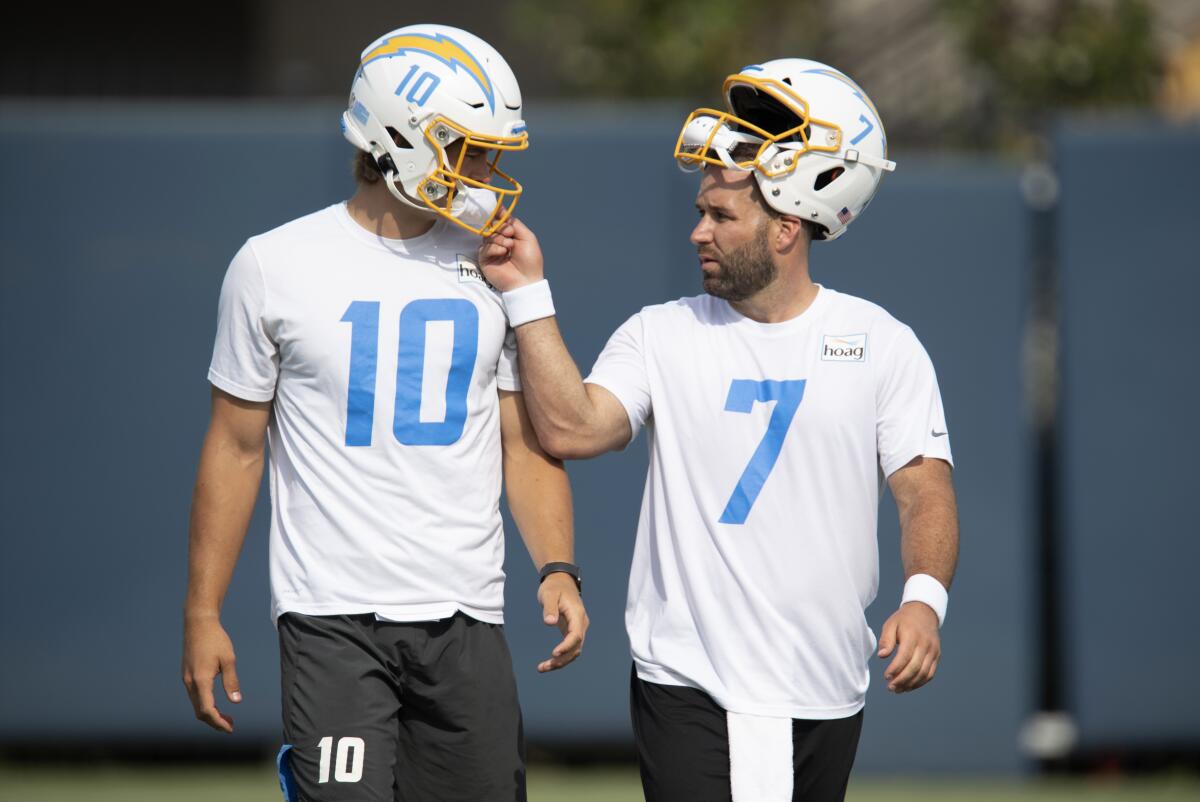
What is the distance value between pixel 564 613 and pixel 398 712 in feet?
1.51

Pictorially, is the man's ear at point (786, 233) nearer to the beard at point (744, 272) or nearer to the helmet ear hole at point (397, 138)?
the beard at point (744, 272)

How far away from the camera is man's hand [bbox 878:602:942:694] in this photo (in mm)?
3326

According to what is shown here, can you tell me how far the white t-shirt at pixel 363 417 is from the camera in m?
3.49

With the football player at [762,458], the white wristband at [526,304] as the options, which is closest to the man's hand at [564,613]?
the football player at [762,458]

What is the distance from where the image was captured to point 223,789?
21.2ft

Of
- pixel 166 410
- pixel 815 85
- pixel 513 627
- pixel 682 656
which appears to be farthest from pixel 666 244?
pixel 682 656

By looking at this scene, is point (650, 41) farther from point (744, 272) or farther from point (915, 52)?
point (744, 272)

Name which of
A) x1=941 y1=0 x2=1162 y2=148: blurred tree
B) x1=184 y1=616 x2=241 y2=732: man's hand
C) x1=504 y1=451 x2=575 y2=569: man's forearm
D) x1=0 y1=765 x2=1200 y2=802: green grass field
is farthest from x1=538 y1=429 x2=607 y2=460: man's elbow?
x1=941 y1=0 x2=1162 y2=148: blurred tree

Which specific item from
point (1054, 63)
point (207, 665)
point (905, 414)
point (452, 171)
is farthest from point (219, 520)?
point (1054, 63)

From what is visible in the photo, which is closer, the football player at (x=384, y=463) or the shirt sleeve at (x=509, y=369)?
the football player at (x=384, y=463)

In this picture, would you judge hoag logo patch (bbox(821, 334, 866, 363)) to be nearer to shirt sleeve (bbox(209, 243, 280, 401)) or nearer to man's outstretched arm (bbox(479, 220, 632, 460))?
man's outstretched arm (bbox(479, 220, 632, 460))

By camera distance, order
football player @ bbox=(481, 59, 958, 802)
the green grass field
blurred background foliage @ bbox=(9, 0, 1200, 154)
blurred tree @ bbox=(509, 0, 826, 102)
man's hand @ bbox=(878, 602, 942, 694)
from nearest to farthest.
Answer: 1. man's hand @ bbox=(878, 602, 942, 694)
2. football player @ bbox=(481, 59, 958, 802)
3. the green grass field
4. blurred background foliage @ bbox=(9, 0, 1200, 154)
5. blurred tree @ bbox=(509, 0, 826, 102)

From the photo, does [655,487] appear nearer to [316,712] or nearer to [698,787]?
[698,787]

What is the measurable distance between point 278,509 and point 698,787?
3.87 ft
